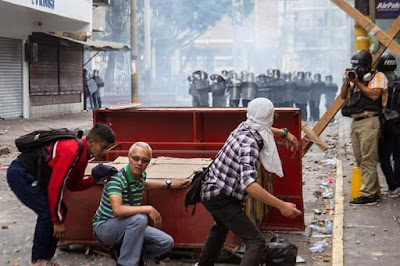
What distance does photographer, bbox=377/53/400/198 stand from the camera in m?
7.97

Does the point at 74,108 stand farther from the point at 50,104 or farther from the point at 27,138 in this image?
the point at 27,138

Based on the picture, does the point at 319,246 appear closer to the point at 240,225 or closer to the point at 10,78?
the point at 240,225

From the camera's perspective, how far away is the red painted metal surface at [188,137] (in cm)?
662

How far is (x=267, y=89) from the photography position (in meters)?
24.1

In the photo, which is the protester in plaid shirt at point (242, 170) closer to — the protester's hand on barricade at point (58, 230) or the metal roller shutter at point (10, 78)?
the protester's hand on barricade at point (58, 230)

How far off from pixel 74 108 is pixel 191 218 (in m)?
20.2

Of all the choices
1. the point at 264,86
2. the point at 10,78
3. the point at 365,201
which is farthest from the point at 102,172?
the point at 264,86

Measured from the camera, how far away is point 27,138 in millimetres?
5156

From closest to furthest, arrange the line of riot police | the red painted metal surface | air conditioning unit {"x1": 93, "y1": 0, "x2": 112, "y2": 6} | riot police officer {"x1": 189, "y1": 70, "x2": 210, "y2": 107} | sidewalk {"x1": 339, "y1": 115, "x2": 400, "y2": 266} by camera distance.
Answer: sidewalk {"x1": 339, "y1": 115, "x2": 400, "y2": 266}
the red painted metal surface
the line of riot police
riot police officer {"x1": 189, "y1": 70, "x2": 210, "y2": 107}
air conditioning unit {"x1": 93, "y1": 0, "x2": 112, "y2": 6}

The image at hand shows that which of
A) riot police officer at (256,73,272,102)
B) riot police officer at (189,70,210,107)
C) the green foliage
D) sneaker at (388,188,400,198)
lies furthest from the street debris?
the green foliage

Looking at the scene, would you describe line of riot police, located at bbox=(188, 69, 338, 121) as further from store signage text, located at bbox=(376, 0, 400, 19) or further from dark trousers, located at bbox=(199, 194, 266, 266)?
dark trousers, located at bbox=(199, 194, 266, 266)

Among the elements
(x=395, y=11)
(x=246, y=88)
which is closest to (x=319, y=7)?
(x=246, y=88)

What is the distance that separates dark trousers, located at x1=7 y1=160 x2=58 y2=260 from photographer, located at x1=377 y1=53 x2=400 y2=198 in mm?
4282

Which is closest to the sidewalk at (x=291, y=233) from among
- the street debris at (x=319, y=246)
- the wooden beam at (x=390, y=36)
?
the street debris at (x=319, y=246)
